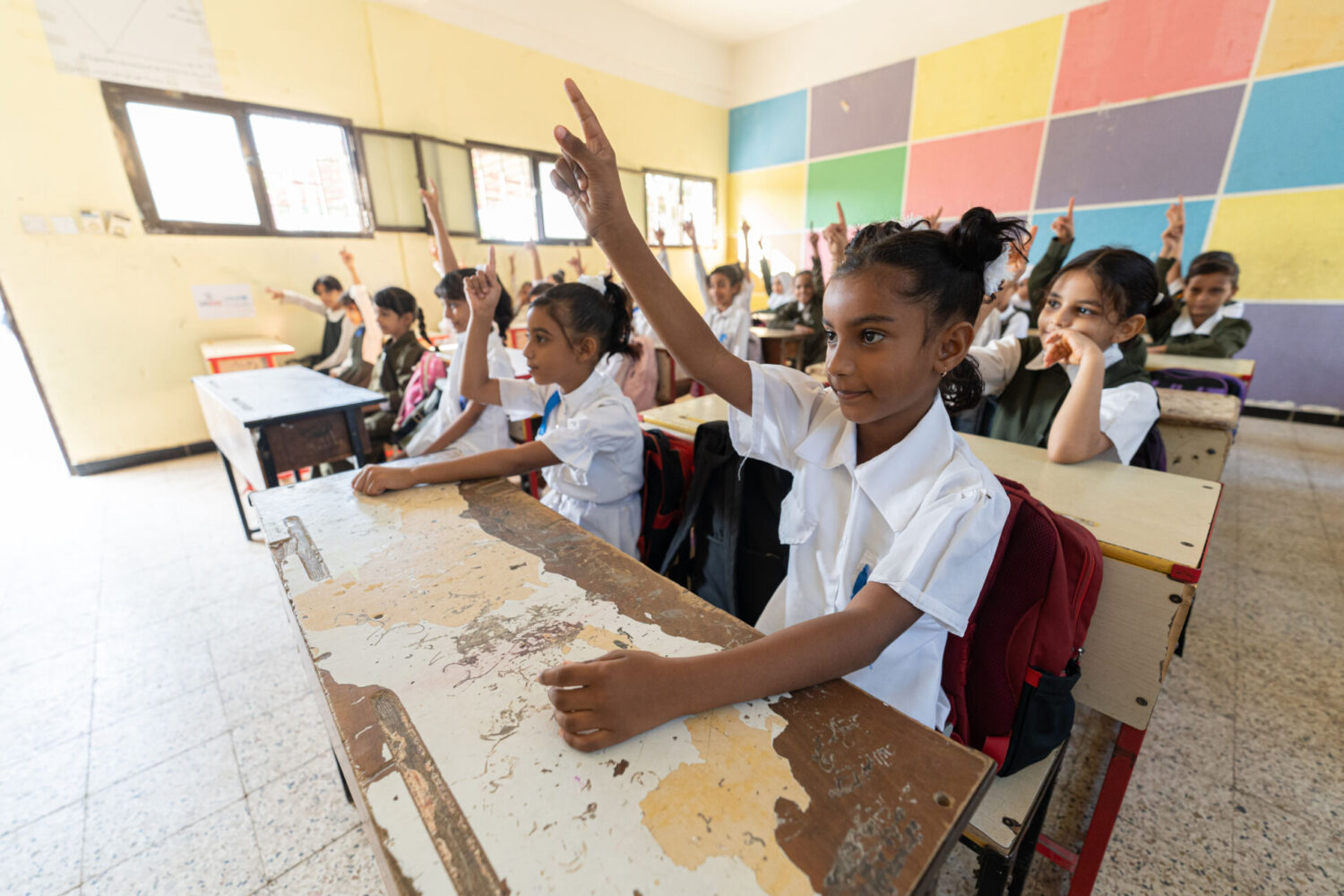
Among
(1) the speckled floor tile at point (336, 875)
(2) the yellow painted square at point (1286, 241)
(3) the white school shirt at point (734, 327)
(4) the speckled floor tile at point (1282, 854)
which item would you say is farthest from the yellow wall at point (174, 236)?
(2) the yellow painted square at point (1286, 241)

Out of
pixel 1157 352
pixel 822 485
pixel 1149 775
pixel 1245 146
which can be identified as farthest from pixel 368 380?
pixel 1245 146

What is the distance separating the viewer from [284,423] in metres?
1.87

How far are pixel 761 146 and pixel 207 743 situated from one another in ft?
25.3

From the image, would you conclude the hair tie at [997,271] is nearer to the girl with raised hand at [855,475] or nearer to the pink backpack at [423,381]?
the girl with raised hand at [855,475]

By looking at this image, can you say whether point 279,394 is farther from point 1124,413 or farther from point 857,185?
point 857,185

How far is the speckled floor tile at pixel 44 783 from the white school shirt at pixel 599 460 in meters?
1.30

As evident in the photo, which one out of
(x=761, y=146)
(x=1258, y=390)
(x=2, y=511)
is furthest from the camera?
(x=761, y=146)

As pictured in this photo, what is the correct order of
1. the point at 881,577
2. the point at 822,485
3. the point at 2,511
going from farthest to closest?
the point at 2,511
the point at 822,485
the point at 881,577

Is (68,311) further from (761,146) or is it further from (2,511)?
(761,146)

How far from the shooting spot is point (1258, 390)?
14.0 ft

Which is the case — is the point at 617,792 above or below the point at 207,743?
above

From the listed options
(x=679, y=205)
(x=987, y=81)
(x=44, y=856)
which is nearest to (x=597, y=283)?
(x=44, y=856)

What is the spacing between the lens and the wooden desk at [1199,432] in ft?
5.01

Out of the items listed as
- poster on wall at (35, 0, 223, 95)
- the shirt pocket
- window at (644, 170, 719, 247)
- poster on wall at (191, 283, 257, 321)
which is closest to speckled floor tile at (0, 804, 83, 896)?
the shirt pocket
